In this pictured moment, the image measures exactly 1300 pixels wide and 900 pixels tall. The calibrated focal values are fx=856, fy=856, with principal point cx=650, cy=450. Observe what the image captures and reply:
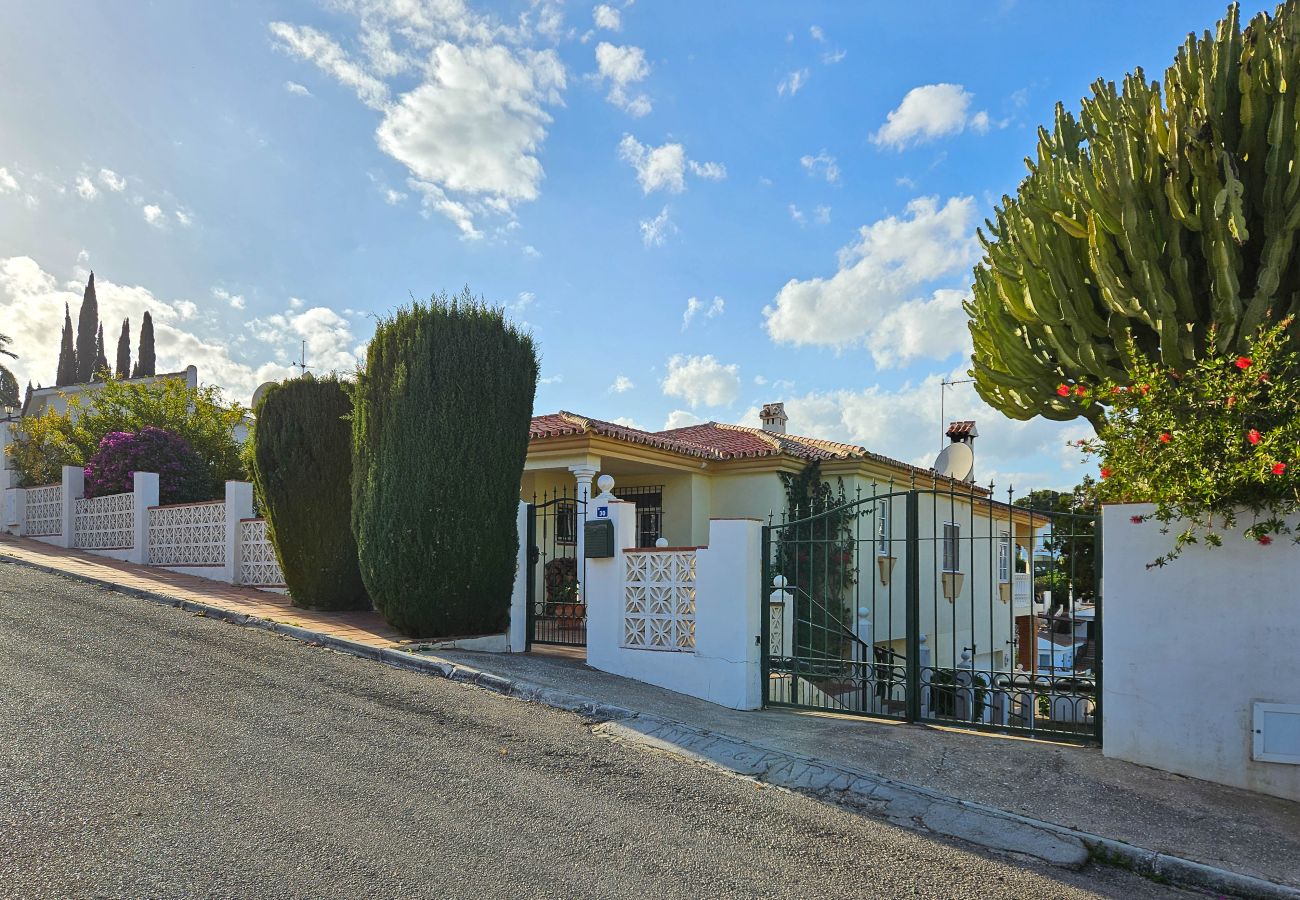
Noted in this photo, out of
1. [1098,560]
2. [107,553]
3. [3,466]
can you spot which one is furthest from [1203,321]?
[3,466]

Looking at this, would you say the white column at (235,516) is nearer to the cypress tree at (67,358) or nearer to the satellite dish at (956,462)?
the satellite dish at (956,462)

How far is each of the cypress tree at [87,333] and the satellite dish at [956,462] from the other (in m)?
52.6

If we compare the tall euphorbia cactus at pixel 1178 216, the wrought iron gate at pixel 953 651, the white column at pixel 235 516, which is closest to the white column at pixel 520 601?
the wrought iron gate at pixel 953 651

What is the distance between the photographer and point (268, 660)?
26.0 feet

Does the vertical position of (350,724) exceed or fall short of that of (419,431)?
it falls short

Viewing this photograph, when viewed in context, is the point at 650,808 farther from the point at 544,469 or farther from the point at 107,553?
the point at 107,553

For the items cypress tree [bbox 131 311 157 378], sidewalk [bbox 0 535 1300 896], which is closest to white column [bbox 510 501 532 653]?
sidewalk [bbox 0 535 1300 896]

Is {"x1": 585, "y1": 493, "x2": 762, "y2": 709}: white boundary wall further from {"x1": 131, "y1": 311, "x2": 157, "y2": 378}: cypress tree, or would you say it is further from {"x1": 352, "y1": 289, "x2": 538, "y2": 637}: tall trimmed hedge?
{"x1": 131, "y1": 311, "x2": 157, "y2": 378}: cypress tree

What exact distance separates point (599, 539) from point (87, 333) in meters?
53.0

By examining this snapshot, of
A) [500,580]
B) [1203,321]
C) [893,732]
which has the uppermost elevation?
[1203,321]

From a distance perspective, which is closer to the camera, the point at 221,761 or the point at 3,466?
the point at 221,761

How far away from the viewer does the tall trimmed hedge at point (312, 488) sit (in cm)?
1140

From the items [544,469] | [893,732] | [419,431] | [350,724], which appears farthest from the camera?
[544,469]

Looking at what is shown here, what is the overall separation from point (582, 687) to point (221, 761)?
126 inches
